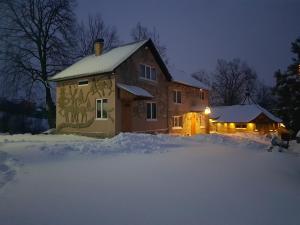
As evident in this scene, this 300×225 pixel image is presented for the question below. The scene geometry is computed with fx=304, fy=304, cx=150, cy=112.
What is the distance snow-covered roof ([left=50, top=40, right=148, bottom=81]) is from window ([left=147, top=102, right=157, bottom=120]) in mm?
4485

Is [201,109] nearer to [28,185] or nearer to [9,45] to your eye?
[9,45]

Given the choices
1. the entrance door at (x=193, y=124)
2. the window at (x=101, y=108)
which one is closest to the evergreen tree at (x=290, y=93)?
the entrance door at (x=193, y=124)

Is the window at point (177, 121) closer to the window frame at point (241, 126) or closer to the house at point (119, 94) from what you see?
the house at point (119, 94)

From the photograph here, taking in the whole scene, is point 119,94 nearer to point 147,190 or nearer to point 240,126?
point 147,190

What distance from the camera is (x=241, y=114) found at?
145 ft

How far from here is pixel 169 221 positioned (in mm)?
4750

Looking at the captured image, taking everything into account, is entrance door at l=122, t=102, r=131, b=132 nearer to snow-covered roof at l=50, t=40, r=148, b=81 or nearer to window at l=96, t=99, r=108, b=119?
window at l=96, t=99, r=108, b=119

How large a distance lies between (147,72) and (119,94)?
446 cm

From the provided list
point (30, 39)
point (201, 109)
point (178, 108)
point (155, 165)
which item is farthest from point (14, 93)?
point (155, 165)

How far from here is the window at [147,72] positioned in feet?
79.2

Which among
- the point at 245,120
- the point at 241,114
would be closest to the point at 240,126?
the point at 245,120

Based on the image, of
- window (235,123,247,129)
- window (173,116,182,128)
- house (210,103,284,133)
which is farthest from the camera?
window (235,123,247,129)

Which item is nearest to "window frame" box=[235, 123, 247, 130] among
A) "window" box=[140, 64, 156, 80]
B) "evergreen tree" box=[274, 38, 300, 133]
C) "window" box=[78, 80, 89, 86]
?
"evergreen tree" box=[274, 38, 300, 133]

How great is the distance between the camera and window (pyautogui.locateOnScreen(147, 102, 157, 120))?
2434cm
